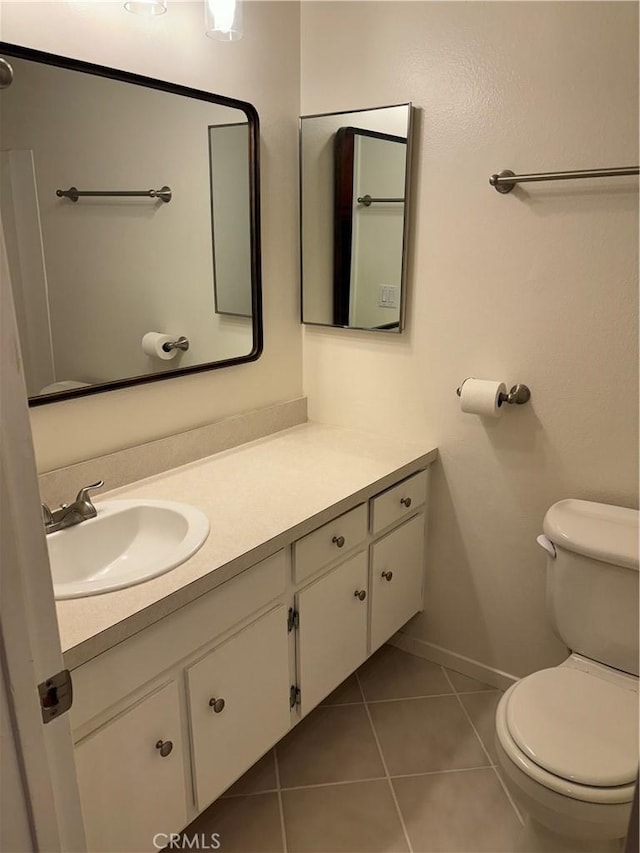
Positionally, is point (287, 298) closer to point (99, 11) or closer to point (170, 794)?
point (99, 11)

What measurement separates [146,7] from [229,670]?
5.10ft

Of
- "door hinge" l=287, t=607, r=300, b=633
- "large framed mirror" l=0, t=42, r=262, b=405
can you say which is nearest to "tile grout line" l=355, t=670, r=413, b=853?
"door hinge" l=287, t=607, r=300, b=633

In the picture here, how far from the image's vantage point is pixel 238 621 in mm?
1471

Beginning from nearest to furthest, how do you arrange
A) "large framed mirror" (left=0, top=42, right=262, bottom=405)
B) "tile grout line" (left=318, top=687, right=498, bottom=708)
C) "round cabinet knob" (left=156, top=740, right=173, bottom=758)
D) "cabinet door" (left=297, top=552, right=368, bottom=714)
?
"round cabinet knob" (left=156, top=740, right=173, bottom=758)
"large framed mirror" (left=0, top=42, right=262, bottom=405)
"cabinet door" (left=297, top=552, right=368, bottom=714)
"tile grout line" (left=318, top=687, right=498, bottom=708)

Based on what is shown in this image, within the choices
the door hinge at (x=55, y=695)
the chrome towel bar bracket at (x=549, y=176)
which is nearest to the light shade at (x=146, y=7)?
the chrome towel bar bracket at (x=549, y=176)

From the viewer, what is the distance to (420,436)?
2164 millimetres

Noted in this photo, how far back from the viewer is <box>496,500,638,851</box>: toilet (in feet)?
4.41

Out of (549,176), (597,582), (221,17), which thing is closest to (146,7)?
(221,17)

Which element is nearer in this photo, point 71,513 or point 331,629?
point 71,513

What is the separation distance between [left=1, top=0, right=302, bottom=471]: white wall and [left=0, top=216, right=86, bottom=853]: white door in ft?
3.13

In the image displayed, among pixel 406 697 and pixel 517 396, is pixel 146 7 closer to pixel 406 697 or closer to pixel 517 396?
pixel 517 396

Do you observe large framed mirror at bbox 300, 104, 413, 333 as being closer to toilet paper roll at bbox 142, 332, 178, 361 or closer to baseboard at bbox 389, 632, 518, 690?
toilet paper roll at bbox 142, 332, 178, 361

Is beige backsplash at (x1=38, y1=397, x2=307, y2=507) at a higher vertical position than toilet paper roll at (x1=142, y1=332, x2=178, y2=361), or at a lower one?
lower

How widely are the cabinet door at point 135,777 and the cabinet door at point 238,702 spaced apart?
0.06m
